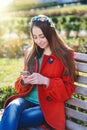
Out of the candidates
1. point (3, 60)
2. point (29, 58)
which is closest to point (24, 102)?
point (29, 58)

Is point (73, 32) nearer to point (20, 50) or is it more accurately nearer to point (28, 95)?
point (20, 50)

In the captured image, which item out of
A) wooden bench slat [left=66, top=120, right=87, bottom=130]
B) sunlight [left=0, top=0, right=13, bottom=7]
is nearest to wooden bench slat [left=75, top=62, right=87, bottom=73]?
wooden bench slat [left=66, top=120, right=87, bottom=130]

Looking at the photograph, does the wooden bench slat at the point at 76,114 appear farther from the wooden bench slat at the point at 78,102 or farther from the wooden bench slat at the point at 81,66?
the wooden bench slat at the point at 81,66

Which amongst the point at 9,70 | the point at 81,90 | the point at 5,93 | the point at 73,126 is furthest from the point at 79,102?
the point at 9,70

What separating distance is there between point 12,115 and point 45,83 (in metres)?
0.41

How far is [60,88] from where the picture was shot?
4.73 meters

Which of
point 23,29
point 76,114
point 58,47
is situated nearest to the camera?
point 58,47

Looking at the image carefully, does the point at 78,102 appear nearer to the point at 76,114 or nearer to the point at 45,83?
the point at 76,114

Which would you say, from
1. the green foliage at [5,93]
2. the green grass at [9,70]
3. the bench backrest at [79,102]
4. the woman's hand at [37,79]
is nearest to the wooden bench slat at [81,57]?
the bench backrest at [79,102]

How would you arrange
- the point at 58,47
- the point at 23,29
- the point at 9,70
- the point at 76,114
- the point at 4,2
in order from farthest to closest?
the point at 4,2, the point at 23,29, the point at 9,70, the point at 76,114, the point at 58,47

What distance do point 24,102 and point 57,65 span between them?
49 centimetres

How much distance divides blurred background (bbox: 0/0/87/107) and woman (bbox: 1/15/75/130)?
105cm

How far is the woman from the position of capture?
4754 mm

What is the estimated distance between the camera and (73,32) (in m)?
13.2
